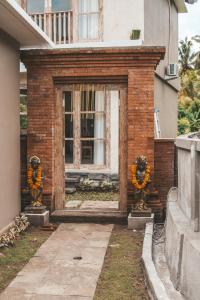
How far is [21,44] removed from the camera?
9172mm

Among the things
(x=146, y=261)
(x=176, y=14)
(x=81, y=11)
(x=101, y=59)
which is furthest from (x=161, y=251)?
(x=176, y=14)

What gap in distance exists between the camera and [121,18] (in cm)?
1280

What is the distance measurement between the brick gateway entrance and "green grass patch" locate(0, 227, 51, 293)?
1.29m

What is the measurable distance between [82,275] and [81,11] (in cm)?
947

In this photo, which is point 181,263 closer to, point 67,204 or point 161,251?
point 161,251

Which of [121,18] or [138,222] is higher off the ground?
[121,18]

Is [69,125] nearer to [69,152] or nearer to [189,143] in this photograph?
[69,152]

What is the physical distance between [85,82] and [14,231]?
3468 mm

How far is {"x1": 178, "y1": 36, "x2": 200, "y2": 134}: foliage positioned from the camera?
88.5 ft

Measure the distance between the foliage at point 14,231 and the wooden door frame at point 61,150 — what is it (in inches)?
45.5

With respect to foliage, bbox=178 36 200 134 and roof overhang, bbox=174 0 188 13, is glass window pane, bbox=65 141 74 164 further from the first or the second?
foliage, bbox=178 36 200 134

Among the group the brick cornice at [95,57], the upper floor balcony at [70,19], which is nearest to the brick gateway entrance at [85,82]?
the brick cornice at [95,57]

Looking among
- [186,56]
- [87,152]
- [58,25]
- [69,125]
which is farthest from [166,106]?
[186,56]

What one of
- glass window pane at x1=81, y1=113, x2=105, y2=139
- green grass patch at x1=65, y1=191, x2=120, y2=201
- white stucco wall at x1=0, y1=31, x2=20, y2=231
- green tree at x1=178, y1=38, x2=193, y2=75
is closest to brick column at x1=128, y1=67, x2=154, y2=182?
white stucco wall at x1=0, y1=31, x2=20, y2=231
